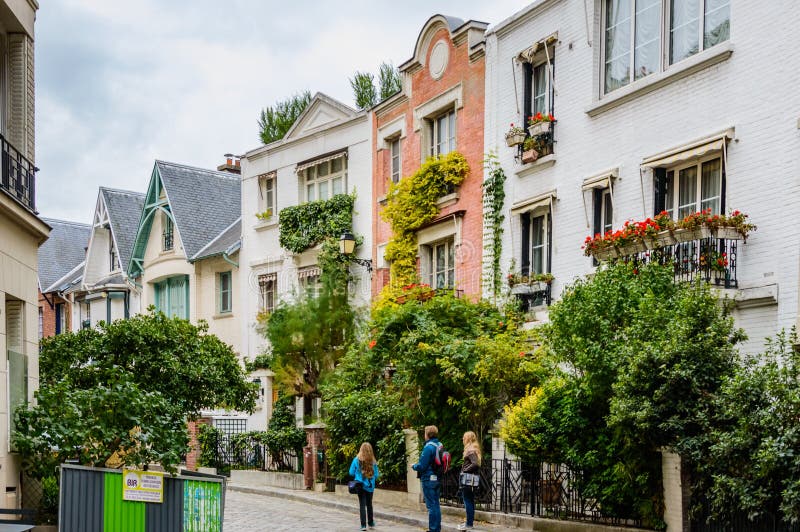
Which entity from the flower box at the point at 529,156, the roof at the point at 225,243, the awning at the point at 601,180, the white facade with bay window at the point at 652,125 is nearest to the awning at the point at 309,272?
the roof at the point at 225,243

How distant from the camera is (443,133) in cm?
2584

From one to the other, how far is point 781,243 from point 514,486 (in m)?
5.94

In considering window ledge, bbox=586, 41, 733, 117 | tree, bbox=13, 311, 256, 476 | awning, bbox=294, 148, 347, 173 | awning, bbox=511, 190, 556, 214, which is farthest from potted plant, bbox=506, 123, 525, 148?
tree, bbox=13, 311, 256, 476

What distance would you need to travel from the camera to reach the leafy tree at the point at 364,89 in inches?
1624

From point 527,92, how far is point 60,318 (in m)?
29.1

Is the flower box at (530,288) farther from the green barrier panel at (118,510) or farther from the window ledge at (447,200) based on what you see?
the green barrier panel at (118,510)

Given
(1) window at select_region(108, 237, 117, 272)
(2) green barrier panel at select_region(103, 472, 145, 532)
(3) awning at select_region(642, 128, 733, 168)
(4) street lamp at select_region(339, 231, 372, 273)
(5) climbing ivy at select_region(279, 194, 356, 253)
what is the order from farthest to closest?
1. (1) window at select_region(108, 237, 117, 272)
2. (5) climbing ivy at select_region(279, 194, 356, 253)
3. (4) street lamp at select_region(339, 231, 372, 273)
4. (3) awning at select_region(642, 128, 733, 168)
5. (2) green barrier panel at select_region(103, 472, 145, 532)

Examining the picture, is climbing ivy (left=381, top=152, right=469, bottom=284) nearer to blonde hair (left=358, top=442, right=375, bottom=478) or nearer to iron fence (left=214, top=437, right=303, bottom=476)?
iron fence (left=214, top=437, right=303, bottom=476)

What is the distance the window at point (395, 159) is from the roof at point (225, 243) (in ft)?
24.8

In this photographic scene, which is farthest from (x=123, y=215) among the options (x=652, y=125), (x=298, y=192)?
(x=652, y=125)

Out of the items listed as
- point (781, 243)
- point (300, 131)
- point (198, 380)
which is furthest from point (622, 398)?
point (300, 131)

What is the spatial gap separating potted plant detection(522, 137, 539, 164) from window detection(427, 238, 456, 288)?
3.84 meters

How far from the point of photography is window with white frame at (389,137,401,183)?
27625 mm

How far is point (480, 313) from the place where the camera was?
21.5m
